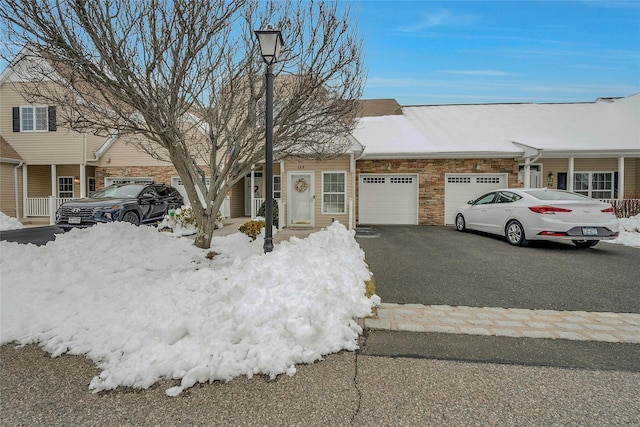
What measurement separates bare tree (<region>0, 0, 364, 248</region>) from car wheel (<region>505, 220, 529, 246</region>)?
17.3 ft

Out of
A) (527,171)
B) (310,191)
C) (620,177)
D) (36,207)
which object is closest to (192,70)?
(310,191)

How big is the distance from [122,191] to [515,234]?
1197 centimetres

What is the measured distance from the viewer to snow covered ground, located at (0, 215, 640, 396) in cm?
263

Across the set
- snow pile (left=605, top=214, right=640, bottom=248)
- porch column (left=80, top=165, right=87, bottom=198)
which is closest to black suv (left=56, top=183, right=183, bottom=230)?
porch column (left=80, top=165, right=87, bottom=198)

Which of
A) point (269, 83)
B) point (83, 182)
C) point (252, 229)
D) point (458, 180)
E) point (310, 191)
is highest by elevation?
point (269, 83)

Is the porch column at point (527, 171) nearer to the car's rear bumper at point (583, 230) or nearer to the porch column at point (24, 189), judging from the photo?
the car's rear bumper at point (583, 230)

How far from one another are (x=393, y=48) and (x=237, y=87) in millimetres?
4938

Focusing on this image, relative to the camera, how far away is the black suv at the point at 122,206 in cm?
973

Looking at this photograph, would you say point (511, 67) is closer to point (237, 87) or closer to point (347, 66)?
point (347, 66)

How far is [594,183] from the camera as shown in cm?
1462

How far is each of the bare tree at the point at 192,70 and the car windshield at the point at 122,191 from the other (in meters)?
5.46

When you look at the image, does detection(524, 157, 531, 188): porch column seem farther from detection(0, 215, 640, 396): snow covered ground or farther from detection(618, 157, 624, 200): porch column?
detection(0, 215, 640, 396): snow covered ground

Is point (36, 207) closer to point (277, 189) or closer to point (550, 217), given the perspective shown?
point (277, 189)

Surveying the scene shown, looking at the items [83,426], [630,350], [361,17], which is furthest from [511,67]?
[83,426]
